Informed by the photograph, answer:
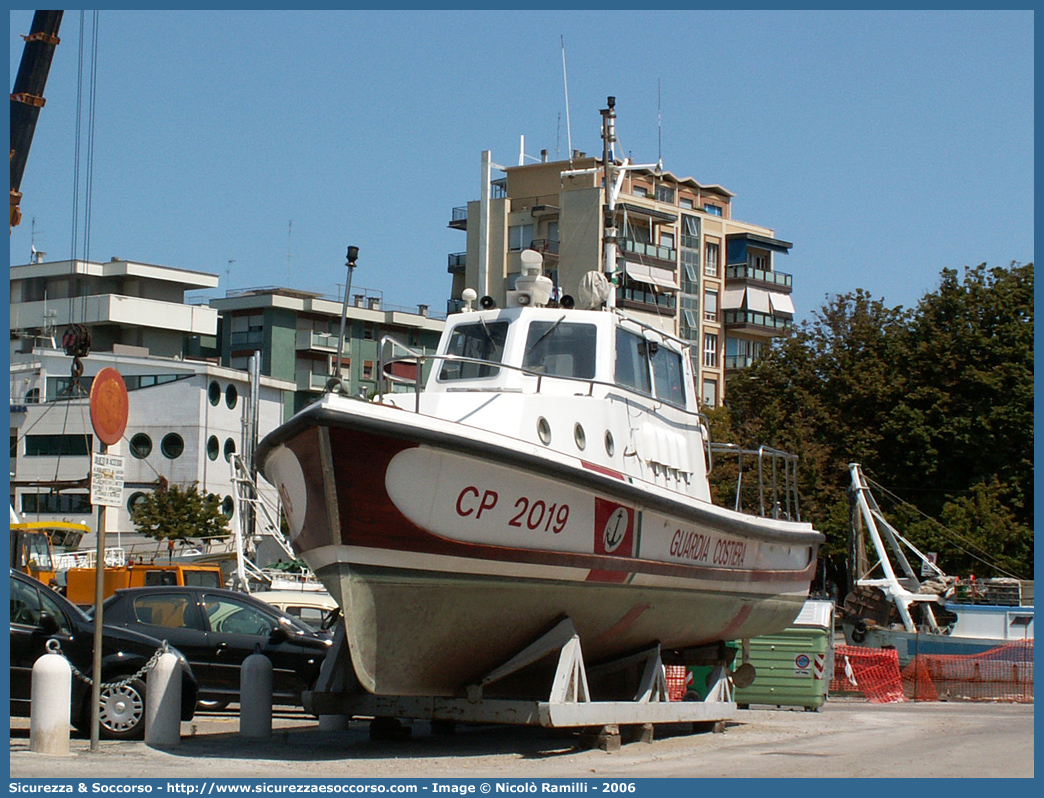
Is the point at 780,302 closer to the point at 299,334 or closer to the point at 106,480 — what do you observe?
the point at 299,334

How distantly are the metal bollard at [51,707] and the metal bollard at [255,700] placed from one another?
2.06 m

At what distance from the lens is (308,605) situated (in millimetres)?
19625

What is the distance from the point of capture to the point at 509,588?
10.4 m

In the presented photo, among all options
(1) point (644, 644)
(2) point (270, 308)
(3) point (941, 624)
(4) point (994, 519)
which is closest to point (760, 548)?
(1) point (644, 644)

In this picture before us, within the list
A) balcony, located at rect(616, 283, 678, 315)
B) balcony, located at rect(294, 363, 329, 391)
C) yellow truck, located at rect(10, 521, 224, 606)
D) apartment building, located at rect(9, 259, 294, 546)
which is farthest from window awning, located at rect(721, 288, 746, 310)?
yellow truck, located at rect(10, 521, 224, 606)

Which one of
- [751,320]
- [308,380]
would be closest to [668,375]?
[308,380]

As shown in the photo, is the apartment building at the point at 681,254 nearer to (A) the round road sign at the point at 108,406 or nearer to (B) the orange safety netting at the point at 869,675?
(B) the orange safety netting at the point at 869,675

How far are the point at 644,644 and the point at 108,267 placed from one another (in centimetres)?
5682

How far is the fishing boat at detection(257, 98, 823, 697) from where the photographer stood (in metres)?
9.71

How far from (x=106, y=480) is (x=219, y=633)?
163 inches

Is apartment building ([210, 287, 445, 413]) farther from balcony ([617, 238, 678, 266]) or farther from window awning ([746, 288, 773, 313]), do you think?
window awning ([746, 288, 773, 313])

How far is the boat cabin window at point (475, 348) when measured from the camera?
42.1 ft

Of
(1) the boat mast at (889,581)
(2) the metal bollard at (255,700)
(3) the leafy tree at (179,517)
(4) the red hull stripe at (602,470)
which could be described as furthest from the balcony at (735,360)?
(2) the metal bollard at (255,700)

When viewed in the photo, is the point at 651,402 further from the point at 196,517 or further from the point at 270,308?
the point at 270,308
